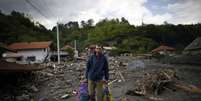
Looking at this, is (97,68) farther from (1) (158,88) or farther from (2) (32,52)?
(2) (32,52)

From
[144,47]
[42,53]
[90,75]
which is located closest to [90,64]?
[90,75]

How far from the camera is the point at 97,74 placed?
6562 mm

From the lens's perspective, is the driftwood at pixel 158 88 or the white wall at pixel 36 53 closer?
the driftwood at pixel 158 88

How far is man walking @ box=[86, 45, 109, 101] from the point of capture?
6.58m

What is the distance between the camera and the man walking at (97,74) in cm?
658

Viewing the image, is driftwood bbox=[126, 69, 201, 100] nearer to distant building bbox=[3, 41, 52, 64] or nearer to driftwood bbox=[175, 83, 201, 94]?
driftwood bbox=[175, 83, 201, 94]

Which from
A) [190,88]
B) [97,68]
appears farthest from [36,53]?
[97,68]

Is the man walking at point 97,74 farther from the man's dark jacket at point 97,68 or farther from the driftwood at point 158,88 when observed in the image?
the driftwood at point 158,88

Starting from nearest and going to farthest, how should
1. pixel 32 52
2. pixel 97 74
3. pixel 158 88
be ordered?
pixel 97 74 < pixel 158 88 < pixel 32 52

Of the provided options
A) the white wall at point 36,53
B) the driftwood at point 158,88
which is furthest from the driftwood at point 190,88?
the white wall at point 36,53

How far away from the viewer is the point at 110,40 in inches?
3091

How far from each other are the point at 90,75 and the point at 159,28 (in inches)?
2860

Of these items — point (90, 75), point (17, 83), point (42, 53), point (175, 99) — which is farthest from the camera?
point (42, 53)

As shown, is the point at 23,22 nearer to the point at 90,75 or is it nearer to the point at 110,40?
the point at 110,40
